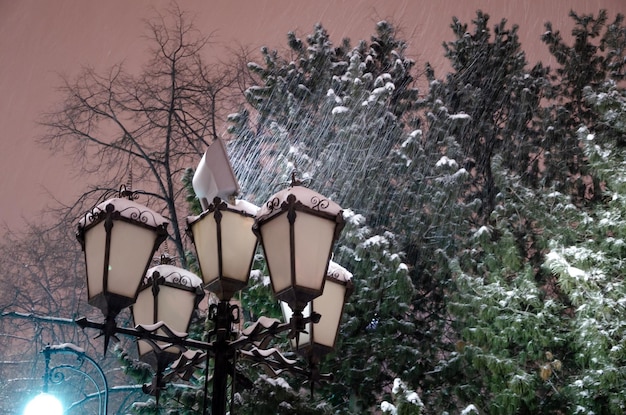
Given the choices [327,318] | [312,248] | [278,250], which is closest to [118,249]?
[278,250]

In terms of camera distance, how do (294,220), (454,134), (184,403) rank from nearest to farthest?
1. (294,220)
2. (184,403)
3. (454,134)

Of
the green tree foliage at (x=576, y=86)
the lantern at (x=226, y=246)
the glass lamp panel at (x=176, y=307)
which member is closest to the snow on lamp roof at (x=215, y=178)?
the lantern at (x=226, y=246)

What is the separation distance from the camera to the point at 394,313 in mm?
10992

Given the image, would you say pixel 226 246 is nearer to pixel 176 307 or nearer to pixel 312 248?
pixel 312 248

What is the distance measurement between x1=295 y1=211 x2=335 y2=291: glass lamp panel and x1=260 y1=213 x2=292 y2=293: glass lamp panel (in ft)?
0.15

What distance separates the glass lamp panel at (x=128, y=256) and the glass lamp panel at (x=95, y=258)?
51 millimetres

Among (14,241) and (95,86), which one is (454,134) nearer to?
(95,86)

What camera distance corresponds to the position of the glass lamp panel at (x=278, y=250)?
3301mm

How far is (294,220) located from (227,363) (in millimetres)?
807

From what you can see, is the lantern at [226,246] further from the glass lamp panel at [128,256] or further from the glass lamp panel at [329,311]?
the glass lamp panel at [329,311]

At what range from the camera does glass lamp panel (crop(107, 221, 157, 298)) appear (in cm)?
334

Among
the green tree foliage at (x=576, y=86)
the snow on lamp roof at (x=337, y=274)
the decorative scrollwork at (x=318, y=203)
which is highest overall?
the green tree foliage at (x=576, y=86)

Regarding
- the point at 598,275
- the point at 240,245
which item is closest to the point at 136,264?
the point at 240,245

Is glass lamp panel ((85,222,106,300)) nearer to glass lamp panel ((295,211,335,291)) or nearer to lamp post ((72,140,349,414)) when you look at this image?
lamp post ((72,140,349,414))
